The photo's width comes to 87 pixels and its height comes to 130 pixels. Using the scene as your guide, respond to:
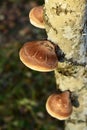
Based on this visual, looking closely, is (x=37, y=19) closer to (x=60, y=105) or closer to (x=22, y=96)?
(x=60, y=105)

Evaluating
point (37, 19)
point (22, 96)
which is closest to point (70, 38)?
point (37, 19)

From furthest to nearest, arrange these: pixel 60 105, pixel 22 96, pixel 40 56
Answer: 1. pixel 22 96
2. pixel 60 105
3. pixel 40 56

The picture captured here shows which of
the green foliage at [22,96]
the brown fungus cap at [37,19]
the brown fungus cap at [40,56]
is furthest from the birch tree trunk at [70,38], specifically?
the green foliage at [22,96]

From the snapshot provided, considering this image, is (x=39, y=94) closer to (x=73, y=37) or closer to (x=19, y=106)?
(x=19, y=106)

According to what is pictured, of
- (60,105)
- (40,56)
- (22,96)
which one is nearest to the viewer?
(40,56)

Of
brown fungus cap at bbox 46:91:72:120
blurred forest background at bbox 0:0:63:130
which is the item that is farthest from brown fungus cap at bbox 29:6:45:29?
blurred forest background at bbox 0:0:63:130

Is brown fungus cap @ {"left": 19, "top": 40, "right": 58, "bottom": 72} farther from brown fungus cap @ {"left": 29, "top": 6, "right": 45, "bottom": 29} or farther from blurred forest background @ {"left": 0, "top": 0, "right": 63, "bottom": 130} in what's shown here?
blurred forest background @ {"left": 0, "top": 0, "right": 63, "bottom": 130}
